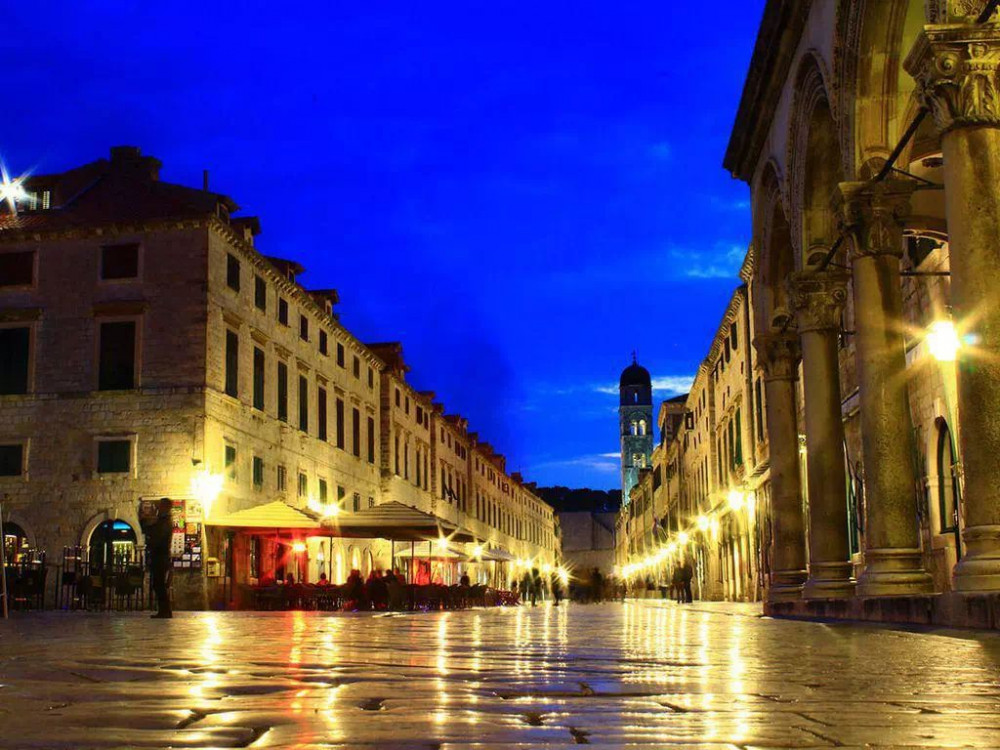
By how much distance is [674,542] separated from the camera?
2734 inches

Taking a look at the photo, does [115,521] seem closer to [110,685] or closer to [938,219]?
[938,219]

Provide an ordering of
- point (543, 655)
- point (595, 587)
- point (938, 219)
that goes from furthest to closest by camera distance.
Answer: point (595, 587)
point (938, 219)
point (543, 655)

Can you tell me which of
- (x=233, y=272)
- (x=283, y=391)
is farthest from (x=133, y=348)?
(x=283, y=391)

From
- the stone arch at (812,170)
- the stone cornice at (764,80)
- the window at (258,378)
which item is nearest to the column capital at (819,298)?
the stone arch at (812,170)

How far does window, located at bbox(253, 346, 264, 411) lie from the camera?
3681 cm

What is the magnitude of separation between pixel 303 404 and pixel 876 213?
30.0 meters

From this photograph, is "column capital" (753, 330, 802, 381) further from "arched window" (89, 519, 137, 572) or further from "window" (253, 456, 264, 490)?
"window" (253, 456, 264, 490)

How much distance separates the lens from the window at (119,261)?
33969mm

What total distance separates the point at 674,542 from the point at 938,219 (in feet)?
174

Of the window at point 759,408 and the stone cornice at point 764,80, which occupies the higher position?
the stone cornice at point 764,80

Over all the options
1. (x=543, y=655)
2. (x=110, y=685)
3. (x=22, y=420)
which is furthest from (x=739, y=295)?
(x=110, y=685)

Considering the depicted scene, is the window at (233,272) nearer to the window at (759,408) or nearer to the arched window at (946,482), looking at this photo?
the window at (759,408)

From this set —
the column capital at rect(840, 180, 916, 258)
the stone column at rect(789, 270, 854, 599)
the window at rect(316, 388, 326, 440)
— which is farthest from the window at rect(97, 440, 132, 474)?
the column capital at rect(840, 180, 916, 258)

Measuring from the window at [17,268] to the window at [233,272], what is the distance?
5.67 meters
